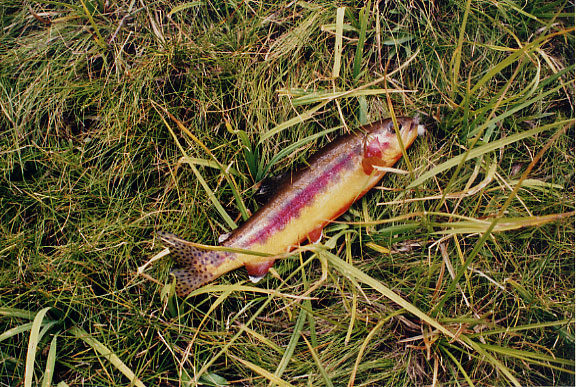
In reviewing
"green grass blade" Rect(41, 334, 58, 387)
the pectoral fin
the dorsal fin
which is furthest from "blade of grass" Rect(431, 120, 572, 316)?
"green grass blade" Rect(41, 334, 58, 387)

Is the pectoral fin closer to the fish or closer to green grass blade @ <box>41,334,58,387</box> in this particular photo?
the fish

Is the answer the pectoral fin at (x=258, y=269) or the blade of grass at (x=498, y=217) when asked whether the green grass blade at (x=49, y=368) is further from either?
the blade of grass at (x=498, y=217)

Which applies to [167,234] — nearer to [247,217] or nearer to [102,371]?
[247,217]

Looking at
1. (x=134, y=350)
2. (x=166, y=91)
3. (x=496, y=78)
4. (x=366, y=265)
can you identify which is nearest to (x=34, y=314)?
(x=134, y=350)

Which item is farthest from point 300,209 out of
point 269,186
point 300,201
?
point 269,186

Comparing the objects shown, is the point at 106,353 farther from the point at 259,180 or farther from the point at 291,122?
the point at 291,122

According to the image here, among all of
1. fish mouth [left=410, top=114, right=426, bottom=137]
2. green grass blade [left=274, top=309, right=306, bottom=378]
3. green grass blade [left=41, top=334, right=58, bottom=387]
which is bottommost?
green grass blade [left=274, top=309, right=306, bottom=378]
